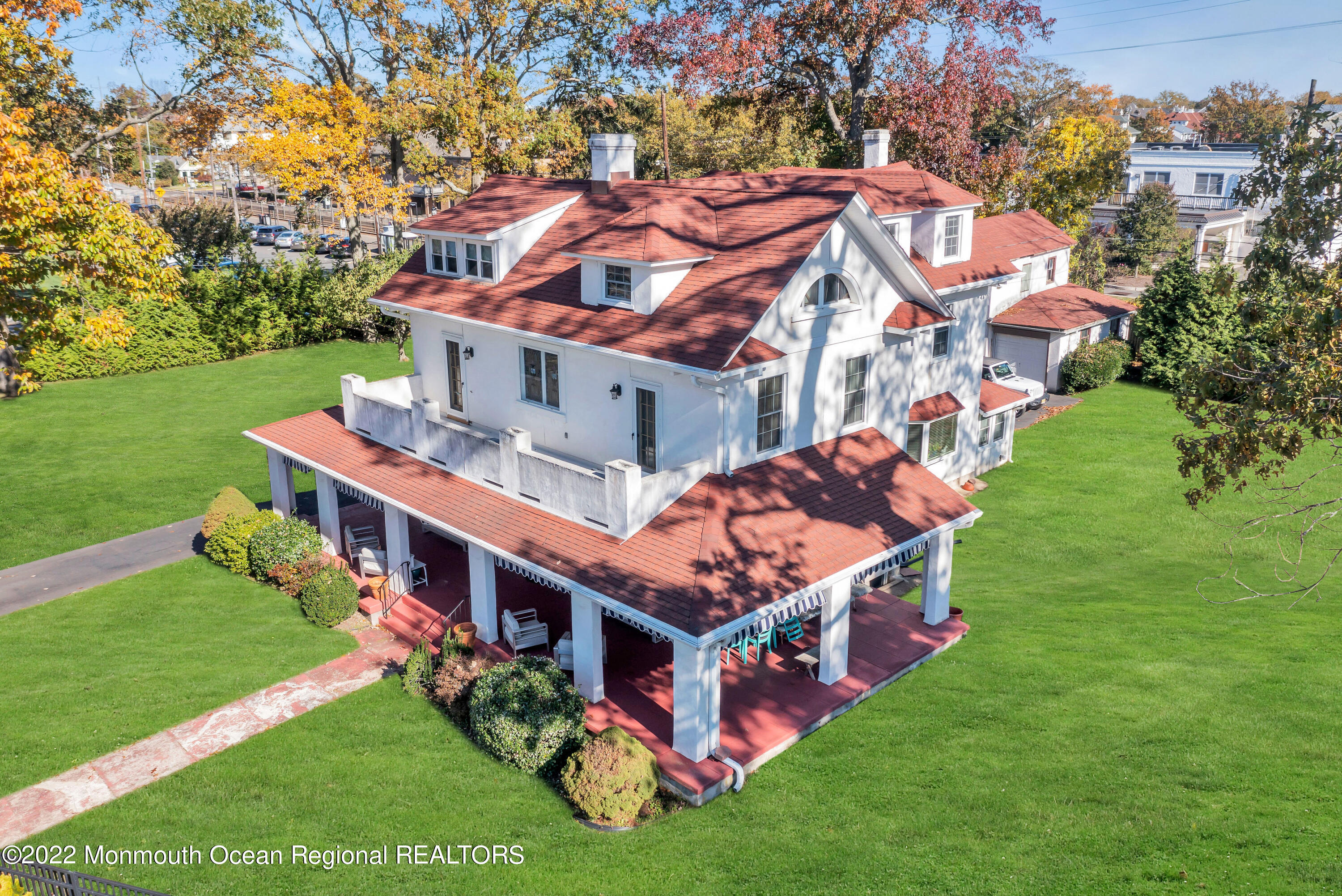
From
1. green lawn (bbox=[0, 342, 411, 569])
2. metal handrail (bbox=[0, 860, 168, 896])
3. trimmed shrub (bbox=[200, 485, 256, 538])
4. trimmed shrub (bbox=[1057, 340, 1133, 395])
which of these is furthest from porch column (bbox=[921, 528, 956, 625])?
trimmed shrub (bbox=[1057, 340, 1133, 395])

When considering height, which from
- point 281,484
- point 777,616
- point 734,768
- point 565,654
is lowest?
point 734,768

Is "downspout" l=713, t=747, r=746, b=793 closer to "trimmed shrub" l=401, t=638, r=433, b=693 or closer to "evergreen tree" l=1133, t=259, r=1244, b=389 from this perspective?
"trimmed shrub" l=401, t=638, r=433, b=693

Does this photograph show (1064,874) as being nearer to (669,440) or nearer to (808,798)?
(808,798)

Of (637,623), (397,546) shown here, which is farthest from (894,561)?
(397,546)

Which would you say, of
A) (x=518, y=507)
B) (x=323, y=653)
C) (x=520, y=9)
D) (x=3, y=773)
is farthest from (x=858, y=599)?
(x=520, y=9)

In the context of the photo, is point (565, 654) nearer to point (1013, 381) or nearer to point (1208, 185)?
point (1013, 381)
